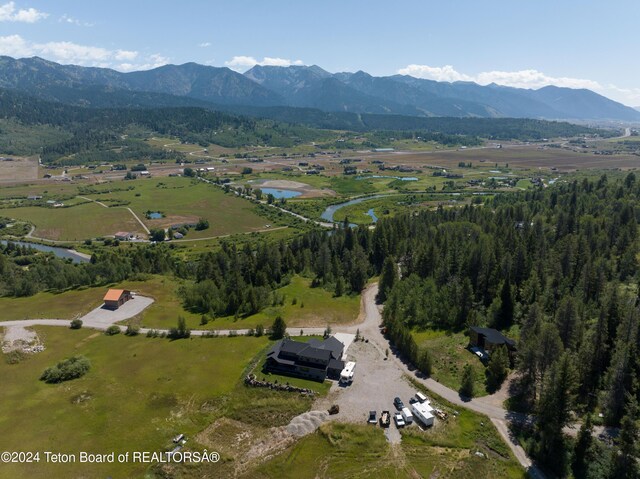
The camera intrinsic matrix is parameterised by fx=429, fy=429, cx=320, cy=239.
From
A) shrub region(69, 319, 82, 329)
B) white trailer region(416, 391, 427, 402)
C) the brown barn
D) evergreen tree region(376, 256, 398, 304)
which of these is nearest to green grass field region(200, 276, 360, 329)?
evergreen tree region(376, 256, 398, 304)

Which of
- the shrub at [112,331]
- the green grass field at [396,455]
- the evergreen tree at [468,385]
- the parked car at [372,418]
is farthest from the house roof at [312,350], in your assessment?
the shrub at [112,331]

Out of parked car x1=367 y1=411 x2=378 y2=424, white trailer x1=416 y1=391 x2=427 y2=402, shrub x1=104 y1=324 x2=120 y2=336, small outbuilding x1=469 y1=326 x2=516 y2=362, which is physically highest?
small outbuilding x1=469 y1=326 x2=516 y2=362

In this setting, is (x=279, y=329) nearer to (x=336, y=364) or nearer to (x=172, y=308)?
(x=336, y=364)

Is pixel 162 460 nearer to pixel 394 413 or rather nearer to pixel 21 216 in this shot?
pixel 394 413

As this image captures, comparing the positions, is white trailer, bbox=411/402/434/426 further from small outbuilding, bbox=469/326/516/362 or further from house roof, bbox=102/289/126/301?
house roof, bbox=102/289/126/301

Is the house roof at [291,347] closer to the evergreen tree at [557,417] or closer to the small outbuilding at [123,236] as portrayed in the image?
the evergreen tree at [557,417]

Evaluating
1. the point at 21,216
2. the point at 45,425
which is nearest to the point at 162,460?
the point at 45,425
